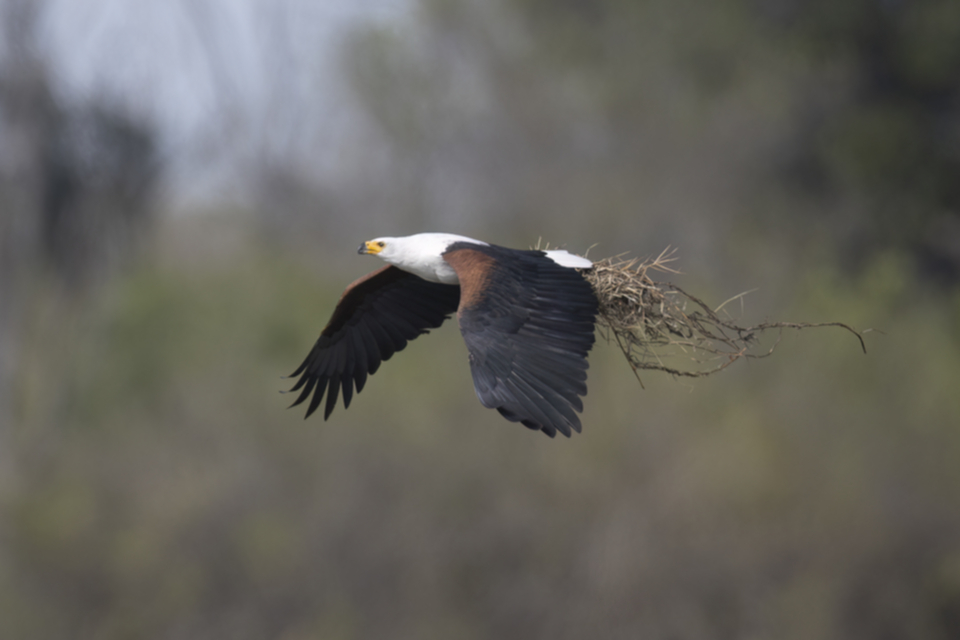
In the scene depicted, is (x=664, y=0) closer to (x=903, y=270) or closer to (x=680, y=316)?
(x=903, y=270)

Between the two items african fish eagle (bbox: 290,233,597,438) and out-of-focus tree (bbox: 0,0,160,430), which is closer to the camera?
african fish eagle (bbox: 290,233,597,438)

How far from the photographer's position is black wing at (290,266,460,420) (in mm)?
6207

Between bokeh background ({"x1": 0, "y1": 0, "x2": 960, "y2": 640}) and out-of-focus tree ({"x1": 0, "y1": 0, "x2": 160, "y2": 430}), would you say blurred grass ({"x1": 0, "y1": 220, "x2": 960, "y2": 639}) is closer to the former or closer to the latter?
bokeh background ({"x1": 0, "y1": 0, "x2": 960, "y2": 640})

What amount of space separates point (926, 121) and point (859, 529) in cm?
979

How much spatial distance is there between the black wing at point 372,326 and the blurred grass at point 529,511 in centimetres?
743

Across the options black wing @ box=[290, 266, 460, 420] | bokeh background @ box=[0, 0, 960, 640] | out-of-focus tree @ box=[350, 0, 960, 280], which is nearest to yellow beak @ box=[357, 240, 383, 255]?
black wing @ box=[290, 266, 460, 420]

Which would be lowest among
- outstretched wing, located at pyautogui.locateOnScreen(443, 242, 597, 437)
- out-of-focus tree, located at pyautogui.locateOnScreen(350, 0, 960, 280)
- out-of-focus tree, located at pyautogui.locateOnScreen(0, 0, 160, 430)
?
outstretched wing, located at pyautogui.locateOnScreen(443, 242, 597, 437)

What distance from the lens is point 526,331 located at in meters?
4.79

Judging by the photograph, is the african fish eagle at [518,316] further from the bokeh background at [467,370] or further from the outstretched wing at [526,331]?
the bokeh background at [467,370]

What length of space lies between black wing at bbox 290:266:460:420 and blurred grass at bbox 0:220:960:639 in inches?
293

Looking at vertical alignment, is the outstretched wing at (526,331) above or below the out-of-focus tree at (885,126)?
below

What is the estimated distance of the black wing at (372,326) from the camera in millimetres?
6207

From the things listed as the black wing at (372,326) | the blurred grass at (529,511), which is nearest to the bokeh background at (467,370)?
the blurred grass at (529,511)

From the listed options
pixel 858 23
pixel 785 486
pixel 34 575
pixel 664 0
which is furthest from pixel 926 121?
pixel 34 575
